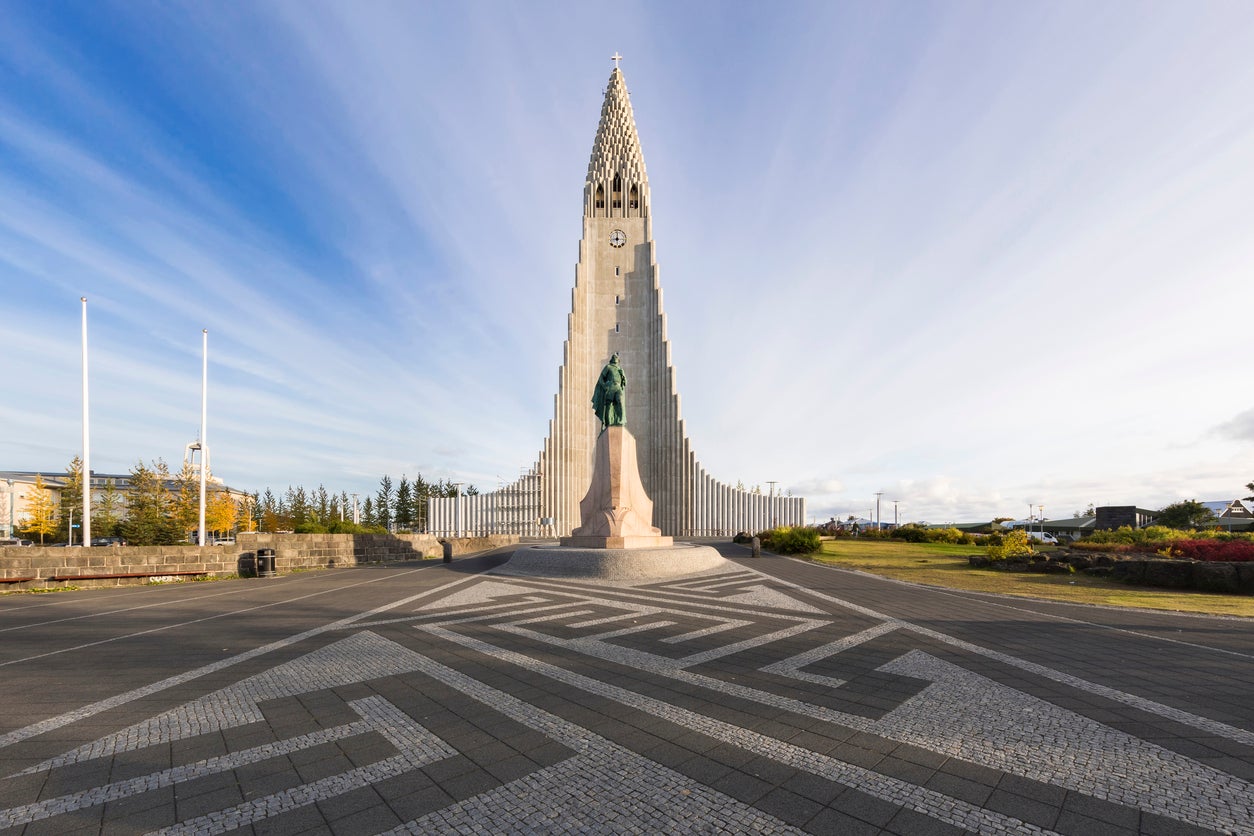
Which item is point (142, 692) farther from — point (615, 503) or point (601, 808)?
point (615, 503)

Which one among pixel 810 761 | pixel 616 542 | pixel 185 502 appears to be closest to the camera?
pixel 810 761

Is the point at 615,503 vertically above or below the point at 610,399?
below

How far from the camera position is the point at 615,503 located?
1923cm

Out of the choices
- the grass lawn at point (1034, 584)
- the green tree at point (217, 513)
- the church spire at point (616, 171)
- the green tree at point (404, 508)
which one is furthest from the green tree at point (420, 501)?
the grass lawn at point (1034, 584)

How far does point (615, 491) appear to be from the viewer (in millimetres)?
19266

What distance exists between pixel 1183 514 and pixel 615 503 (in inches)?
1876

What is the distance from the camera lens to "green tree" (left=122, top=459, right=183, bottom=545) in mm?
38750

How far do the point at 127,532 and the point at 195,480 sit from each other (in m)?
11.8

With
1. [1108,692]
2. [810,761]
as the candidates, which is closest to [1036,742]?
[810,761]

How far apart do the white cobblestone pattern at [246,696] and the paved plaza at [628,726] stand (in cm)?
3

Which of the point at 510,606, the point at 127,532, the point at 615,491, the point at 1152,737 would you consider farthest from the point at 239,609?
the point at 127,532

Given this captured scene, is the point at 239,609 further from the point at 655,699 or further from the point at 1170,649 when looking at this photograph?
the point at 1170,649

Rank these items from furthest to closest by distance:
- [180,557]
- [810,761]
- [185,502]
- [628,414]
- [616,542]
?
1. [628,414]
2. [185,502]
3. [616,542]
4. [180,557]
5. [810,761]

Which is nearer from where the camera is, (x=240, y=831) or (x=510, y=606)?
(x=240, y=831)
